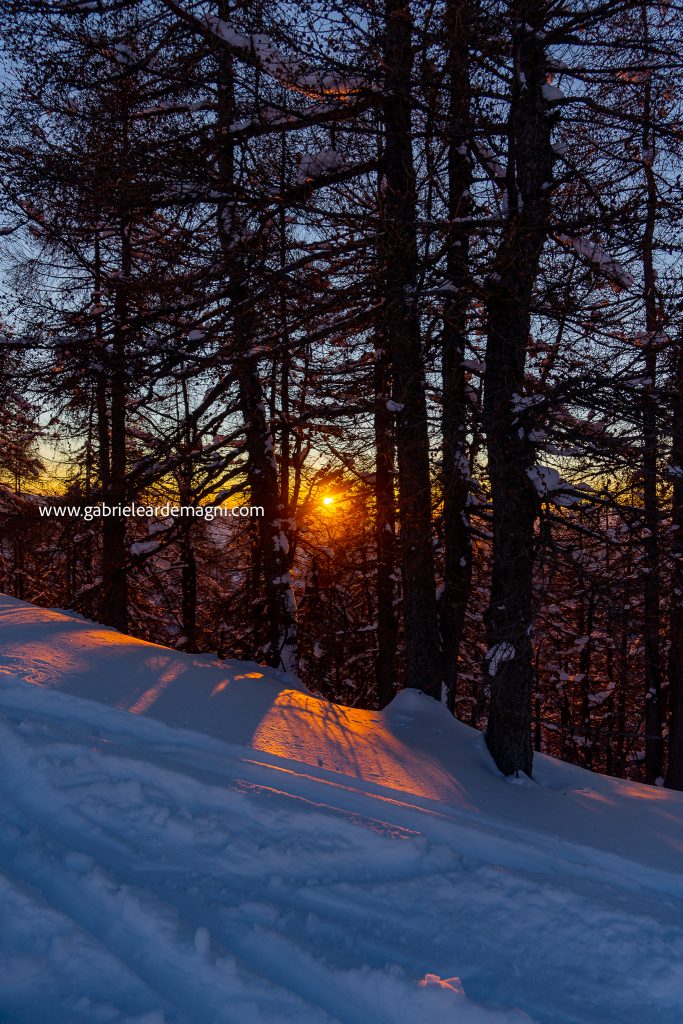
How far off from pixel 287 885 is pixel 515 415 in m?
4.66

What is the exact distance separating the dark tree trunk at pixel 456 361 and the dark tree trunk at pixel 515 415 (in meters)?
0.41

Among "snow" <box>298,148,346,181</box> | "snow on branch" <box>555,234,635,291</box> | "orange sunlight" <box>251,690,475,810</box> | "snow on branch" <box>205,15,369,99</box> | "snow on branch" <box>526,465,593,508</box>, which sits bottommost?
"orange sunlight" <box>251,690,475,810</box>

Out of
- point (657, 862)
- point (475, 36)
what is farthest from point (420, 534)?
point (475, 36)

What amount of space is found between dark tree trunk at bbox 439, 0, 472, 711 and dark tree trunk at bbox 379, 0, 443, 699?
13.5 inches

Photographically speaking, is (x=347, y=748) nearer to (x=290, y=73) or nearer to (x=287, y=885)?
(x=287, y=885)

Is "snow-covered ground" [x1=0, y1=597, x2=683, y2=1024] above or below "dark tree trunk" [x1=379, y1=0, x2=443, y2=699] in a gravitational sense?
below

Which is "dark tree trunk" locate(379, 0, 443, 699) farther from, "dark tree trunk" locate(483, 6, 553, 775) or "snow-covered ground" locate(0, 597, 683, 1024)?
"snow-covered ground" locate(0, 597, 683, 1024)

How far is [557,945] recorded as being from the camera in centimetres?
277

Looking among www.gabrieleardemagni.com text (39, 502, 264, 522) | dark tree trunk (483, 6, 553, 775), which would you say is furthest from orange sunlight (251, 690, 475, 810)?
www.gabrieleardemagni.com text (39, 502, 264, 522)

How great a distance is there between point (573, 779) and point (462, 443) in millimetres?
3676

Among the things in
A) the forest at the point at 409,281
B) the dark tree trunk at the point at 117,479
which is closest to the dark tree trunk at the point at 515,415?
the forest at the point at 409,281

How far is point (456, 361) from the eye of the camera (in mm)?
8875

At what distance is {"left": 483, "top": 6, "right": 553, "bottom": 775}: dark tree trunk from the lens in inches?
248

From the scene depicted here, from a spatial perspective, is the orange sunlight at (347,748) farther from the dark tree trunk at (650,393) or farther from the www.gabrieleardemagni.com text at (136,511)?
the www.gabrieleardemagni.com text at (136,511)
